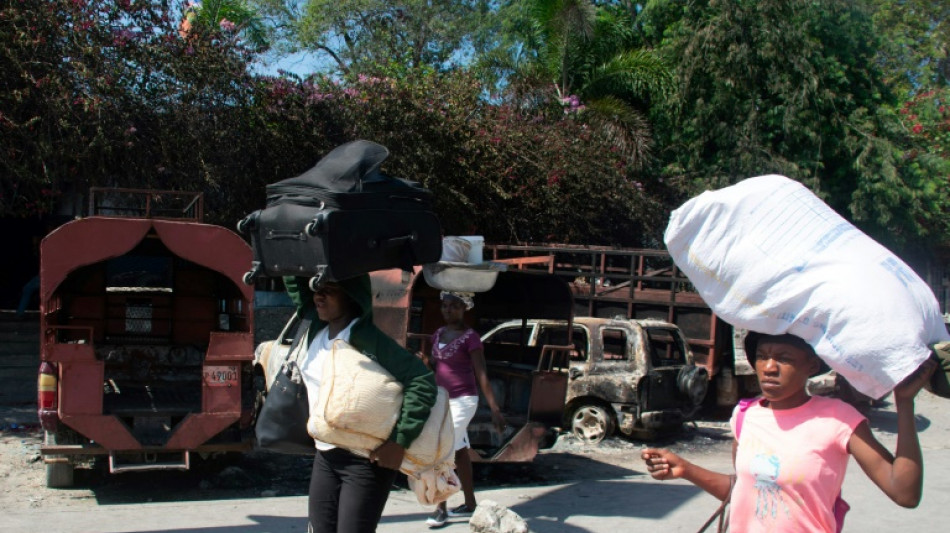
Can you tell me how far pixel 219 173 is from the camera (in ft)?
41.7

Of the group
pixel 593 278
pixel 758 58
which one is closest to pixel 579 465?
pixel 593 278

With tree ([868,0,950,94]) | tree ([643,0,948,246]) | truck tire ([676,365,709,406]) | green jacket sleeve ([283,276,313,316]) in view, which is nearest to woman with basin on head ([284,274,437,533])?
green jacket sleeve ([283,276,313,316])

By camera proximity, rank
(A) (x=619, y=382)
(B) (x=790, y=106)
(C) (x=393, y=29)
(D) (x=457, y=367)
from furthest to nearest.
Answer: (C) (x=393, y=29) → (B) (x=790, y=106) → (A) (x=619, y=382) → (D) (x=457, y=367)

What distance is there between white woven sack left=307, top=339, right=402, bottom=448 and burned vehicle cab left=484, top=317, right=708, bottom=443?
6997 mm

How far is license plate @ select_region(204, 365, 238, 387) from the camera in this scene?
7.75 m

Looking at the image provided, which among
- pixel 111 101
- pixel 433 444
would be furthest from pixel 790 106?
pixel 433 444

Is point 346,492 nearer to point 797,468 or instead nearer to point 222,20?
point 797,468

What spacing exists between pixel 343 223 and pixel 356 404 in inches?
30.3

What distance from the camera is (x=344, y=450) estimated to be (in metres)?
3.74

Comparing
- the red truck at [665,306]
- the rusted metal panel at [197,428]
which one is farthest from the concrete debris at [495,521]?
the red truck at [665,306]

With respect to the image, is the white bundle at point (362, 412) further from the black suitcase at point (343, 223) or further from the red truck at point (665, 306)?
the red truck at point (665, 306)

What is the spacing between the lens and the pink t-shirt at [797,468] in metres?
2.94

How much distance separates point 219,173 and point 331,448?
9.65 meters

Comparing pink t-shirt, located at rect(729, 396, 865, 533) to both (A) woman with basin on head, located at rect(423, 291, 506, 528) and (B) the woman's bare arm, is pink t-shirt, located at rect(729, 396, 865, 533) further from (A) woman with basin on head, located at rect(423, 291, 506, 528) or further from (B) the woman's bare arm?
(A) woman with basin on head, located at rect(423, 291, 506, 528)
